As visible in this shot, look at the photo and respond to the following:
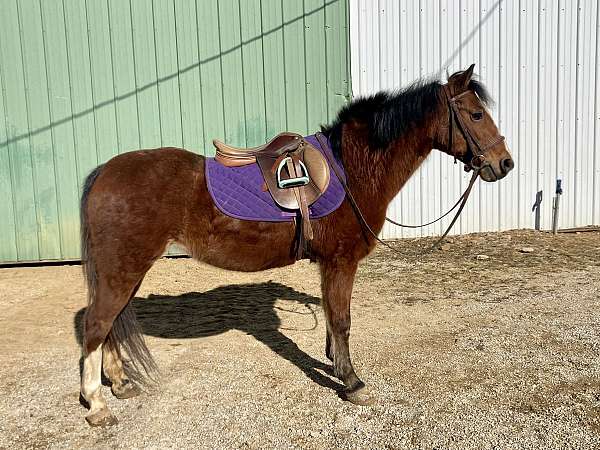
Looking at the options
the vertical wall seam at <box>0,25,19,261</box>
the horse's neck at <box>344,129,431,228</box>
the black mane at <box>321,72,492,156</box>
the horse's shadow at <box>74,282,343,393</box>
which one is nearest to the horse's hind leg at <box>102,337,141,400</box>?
the horse's shadow at <box>74,282,343,393</box>

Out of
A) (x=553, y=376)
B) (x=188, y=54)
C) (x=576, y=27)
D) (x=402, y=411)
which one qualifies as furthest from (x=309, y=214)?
(x=576, y=27)

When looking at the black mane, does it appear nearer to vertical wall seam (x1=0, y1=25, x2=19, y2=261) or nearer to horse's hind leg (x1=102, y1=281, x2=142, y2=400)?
horse's hind leg (x1=102, y1=281, x2=142, y2=400)

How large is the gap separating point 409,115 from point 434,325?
217 cm

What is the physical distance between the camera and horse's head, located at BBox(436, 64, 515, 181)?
353cm

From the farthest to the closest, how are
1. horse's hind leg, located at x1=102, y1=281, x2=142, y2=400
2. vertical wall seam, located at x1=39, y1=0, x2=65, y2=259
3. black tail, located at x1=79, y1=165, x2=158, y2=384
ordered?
vertical wall seam, located at x1=39, y1=0, x2=65, y2=259 < horse's hind leg, located at x1=102, y1=281, x2=142, y2=400 < black tail, located at x1=79, y1=165, x2=158, y2=384

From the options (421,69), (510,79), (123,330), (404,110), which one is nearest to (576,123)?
(510,79)

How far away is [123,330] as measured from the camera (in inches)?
145

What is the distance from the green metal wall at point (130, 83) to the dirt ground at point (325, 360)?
1.29 meters

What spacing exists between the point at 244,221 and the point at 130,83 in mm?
4793

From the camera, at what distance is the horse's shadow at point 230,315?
4477 mm

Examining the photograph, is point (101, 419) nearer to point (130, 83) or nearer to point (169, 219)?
point (169, 219)

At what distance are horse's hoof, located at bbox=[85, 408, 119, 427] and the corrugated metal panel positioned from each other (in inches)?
222

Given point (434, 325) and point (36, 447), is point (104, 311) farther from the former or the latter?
point (434, 325)

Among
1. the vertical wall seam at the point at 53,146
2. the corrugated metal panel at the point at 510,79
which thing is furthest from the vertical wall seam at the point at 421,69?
the vertical wall seam at the point at 53,146
